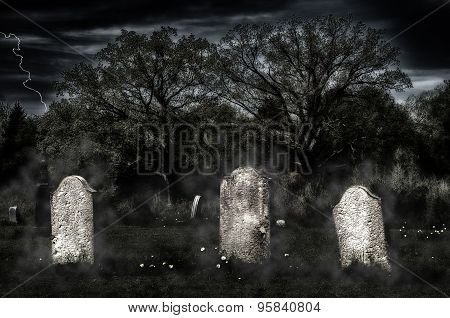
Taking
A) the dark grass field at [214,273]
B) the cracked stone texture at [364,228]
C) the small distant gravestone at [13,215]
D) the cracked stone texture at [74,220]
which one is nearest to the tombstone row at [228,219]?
the cracked stone texture at [74,220]

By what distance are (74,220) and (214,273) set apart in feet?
10.1

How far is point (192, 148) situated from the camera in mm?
28203

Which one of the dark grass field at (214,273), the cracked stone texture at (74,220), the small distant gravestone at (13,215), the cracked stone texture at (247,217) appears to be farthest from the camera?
the small distant gravestone at (13,215)

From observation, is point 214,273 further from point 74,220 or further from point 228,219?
point 74,220

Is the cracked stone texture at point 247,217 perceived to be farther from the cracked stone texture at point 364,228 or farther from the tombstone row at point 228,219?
the cracked stone texture at point 364,228

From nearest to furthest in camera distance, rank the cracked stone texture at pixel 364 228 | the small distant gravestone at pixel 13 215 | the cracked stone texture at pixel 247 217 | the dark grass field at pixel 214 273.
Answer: the dark grass field at pixel 214 273 < the cracked stone texture at pixel 364 228 < the cracked stone texture at pixel 247 217 < the small distant gravestone at pixel 13 215

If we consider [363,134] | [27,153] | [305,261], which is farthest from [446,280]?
[27,153]

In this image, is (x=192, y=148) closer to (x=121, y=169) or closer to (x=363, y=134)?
(x=121, y=169)

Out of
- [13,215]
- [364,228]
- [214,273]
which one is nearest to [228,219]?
[214,273]

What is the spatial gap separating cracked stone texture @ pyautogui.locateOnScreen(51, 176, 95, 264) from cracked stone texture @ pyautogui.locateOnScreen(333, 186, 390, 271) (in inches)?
199

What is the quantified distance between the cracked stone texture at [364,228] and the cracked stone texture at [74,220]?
16.6 feet

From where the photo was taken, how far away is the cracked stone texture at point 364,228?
10.6 meters

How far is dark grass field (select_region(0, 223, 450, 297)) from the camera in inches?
372

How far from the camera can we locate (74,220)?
448 inches
